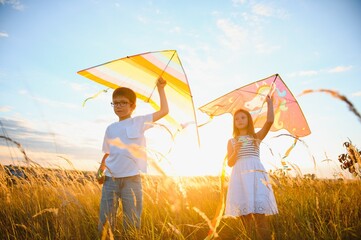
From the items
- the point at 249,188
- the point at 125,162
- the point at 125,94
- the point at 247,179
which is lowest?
the point at 249,188

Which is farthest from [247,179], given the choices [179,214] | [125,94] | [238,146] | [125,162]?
[125,94]

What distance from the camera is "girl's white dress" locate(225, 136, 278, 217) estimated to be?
9.62ft

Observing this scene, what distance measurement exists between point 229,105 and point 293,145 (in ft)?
7.04

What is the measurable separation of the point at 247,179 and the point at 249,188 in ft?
0.38

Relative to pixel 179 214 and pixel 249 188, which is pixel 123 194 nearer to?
pixel 179 214

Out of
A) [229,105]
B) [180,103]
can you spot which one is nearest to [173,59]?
[180,103]

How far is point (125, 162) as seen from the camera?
9.36 ft

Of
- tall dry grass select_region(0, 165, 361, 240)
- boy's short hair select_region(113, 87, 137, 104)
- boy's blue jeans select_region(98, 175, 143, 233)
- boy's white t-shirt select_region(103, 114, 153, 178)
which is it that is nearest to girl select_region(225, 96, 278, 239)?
tall dry grass select_region(0, 165, 361, 240)

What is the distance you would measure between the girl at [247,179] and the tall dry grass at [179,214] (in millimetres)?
152

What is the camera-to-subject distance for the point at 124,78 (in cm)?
368

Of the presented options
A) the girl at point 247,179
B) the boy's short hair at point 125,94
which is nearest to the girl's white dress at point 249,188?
the girl at point 247,179

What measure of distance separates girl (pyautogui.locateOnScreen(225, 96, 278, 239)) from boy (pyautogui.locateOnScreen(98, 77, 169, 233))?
3.92 ft

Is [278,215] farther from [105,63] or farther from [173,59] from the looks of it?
[105,63]

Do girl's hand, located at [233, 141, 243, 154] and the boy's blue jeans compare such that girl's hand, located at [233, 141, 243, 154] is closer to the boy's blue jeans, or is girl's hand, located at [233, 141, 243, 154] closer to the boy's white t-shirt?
the boy's white t-shirt
